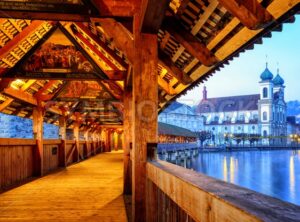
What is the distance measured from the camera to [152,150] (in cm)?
472

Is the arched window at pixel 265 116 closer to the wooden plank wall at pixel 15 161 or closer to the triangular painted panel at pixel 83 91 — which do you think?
the triangular painted panel at pixel 83 91

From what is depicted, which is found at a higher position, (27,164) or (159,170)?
(159,170)

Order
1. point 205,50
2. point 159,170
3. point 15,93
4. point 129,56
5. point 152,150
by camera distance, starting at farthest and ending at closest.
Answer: point 15,93, point 205,50, point 129,56, point 152,150, point 159,170

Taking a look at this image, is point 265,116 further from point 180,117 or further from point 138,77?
point 138,77

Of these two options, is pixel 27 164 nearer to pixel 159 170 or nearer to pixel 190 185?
pixel 159 170

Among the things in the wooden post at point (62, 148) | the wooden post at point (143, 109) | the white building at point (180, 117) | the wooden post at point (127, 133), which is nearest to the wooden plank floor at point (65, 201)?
the wooden post at point (127, 133)

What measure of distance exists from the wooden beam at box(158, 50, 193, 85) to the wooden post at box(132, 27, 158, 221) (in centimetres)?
238

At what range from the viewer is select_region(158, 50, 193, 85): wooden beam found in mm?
7152

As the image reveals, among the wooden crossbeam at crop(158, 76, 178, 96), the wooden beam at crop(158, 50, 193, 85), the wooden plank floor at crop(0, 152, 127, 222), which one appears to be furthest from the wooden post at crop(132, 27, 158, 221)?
the wooden crossbeam at crop(158, 76, 178, 96)

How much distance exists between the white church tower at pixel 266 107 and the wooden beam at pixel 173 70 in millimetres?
111856

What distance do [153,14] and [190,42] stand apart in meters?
1.75

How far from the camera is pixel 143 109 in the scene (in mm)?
4695

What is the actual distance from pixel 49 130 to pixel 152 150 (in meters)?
31.1

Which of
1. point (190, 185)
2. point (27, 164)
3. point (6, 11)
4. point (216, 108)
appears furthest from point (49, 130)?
point (216, 108)
